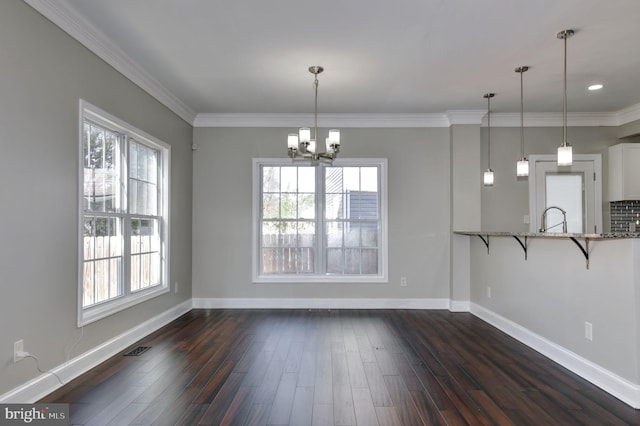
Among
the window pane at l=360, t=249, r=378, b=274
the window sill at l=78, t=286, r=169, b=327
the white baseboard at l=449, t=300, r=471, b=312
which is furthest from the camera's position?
the window pane at l=360, t=249, r=378, b=274

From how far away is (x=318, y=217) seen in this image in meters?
5.63

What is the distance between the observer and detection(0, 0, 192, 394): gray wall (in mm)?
2385

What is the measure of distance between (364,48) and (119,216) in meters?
2.85

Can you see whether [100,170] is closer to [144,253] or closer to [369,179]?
[144,253]

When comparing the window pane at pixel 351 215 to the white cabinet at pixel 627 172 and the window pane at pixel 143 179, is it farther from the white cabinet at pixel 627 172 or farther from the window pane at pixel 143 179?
the white cabinet at pixel 627 172

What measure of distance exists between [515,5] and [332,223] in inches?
139

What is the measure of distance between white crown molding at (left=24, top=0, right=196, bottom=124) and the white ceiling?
1 centimetres

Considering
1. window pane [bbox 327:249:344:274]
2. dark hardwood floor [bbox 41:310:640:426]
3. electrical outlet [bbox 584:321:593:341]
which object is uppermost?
window pane [bbox 327:249:344:274]

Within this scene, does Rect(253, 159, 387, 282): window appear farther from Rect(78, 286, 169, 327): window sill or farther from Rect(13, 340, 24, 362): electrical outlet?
Rect(13, 340, 24, 362): electrical outlet

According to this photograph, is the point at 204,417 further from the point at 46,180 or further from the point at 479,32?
the point at 479,32

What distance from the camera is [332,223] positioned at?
5.64 m

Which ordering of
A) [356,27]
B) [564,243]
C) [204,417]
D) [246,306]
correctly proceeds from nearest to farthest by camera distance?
[204,417], [356,27], [564,243], [246,306]

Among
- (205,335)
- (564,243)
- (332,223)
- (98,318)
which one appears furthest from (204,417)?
(332,223)

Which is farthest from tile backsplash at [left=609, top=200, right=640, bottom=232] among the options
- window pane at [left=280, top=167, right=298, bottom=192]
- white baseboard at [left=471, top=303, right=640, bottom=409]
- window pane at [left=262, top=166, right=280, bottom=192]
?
window pane at [left=262, top=166, right=280, bottom=192]
